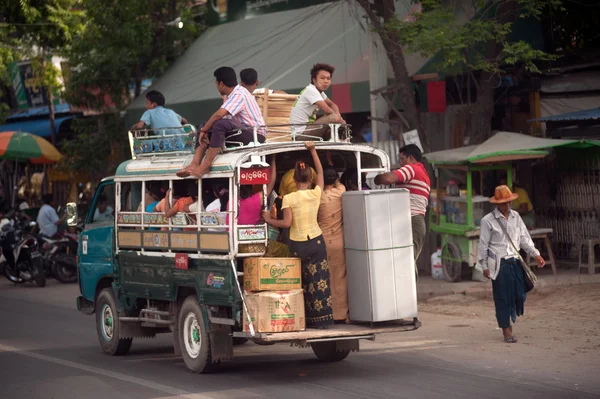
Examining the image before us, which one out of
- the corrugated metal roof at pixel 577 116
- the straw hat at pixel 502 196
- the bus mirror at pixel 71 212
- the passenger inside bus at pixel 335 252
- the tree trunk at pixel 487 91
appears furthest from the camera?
the tree trunk at pixel 487 91

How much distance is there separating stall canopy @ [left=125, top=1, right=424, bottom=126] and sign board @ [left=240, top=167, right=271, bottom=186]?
9108 mm

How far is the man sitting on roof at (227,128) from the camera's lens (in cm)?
906

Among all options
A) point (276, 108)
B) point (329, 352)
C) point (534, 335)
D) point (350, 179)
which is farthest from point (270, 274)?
point (534, 335)

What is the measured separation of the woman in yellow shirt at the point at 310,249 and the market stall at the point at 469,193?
643 cm

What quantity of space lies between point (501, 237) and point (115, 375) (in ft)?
14.7

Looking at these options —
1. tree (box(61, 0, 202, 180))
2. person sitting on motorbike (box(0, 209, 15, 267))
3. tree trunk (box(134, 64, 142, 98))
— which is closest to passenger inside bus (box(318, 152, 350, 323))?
person sitting on motorbike (box(0, 209, 15, 267))

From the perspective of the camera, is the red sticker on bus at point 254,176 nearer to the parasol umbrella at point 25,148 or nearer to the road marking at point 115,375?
the road marking at point 115,375

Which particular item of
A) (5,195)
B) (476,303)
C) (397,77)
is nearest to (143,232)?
(476,303)

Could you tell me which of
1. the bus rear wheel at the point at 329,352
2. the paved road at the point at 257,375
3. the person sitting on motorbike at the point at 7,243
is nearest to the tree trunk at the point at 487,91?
the paved road at the point at 257,375

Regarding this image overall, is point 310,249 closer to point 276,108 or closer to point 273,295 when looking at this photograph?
point 273,295

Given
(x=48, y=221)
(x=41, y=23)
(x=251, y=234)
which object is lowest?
(x=251, y=234)

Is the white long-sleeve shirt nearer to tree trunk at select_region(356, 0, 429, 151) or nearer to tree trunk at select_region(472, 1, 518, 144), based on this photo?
tree trunk at select_region(472, 1, 518, 144)

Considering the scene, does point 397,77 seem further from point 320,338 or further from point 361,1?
point 320,338

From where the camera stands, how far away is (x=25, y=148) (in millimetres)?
23922
